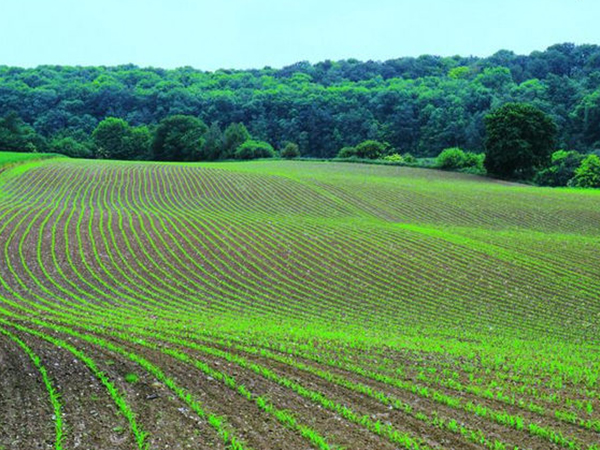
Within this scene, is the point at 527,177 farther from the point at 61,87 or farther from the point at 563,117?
the point at 61,87

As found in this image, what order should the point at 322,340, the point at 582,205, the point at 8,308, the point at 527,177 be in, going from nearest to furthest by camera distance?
1. the point at 322,340
2. the point at 8,308
3. the point at 582,205
4. the point at 527,177

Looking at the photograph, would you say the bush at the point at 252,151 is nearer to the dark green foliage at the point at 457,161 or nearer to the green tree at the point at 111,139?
the green tree at the point at 111,139

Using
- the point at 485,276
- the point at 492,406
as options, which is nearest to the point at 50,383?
the point at 492,406

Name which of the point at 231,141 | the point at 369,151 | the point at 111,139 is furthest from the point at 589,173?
the point at 111,139

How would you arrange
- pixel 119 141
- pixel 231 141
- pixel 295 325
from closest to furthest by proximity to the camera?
pixel 295 325, pixel 231 141, pixel 119 141

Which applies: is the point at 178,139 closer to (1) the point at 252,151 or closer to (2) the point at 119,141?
(1) the point at 252,151

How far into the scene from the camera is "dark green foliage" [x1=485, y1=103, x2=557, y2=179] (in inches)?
3255

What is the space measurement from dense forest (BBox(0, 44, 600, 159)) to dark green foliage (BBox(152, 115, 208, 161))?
102 inches

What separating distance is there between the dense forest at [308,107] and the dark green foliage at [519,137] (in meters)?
37.6

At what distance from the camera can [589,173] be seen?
3565 inches

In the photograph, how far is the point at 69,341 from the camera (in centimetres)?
1486

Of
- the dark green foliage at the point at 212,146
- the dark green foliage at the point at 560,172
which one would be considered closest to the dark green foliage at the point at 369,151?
Result: the dark green foliage at the point at 212,146

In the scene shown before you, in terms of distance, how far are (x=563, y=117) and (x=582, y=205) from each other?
7377 centimetres

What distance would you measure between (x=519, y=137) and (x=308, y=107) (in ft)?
239
